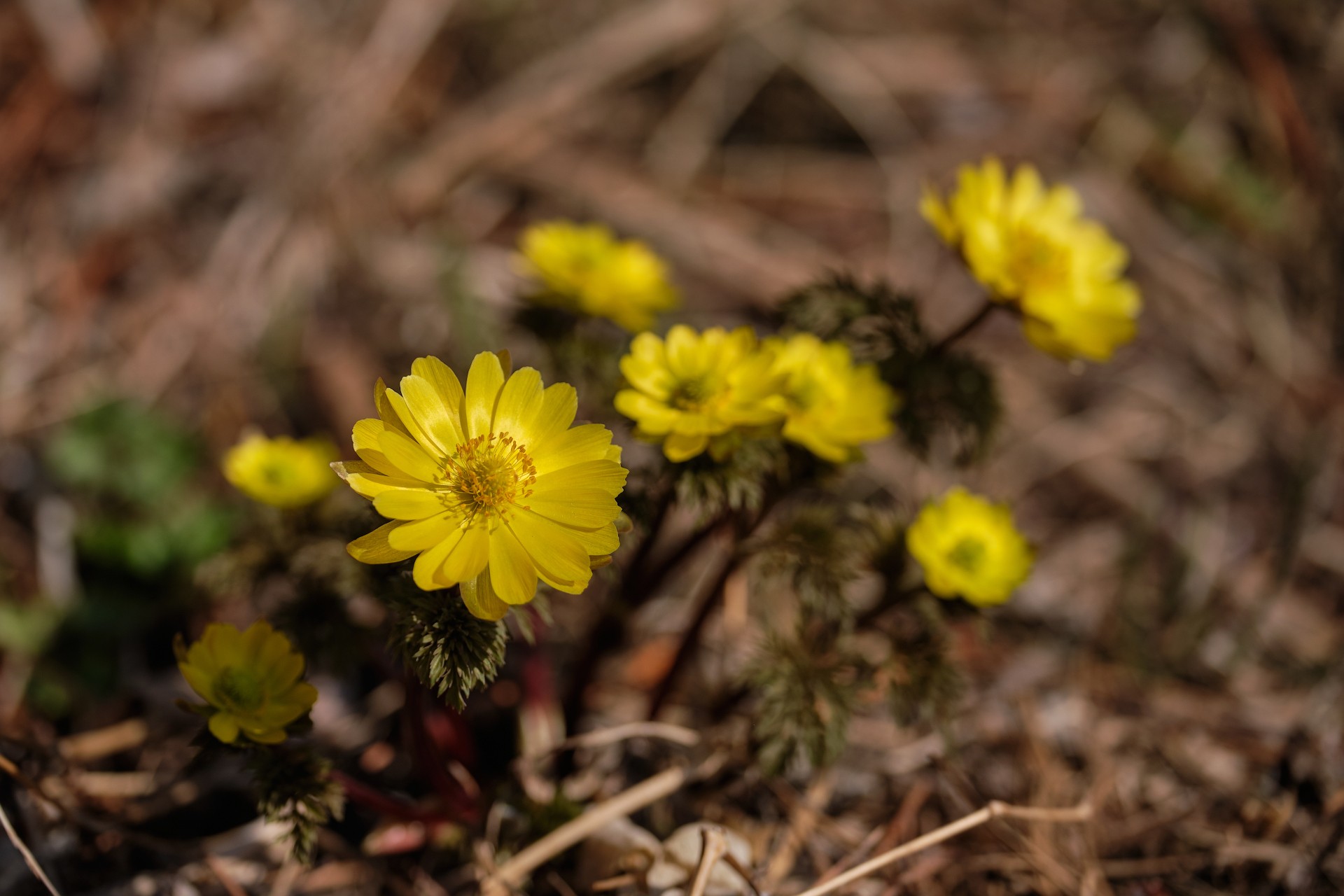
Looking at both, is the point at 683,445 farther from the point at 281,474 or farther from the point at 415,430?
the point at 281,474

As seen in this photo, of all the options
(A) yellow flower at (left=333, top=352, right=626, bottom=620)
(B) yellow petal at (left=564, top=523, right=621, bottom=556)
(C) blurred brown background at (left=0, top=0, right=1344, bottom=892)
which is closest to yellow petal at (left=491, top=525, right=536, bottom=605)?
(A) yellow flower at (left=333, top=352, right=626, bottom=620)

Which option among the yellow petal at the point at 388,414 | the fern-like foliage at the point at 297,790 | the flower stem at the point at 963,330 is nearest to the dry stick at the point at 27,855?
the fern-like foliage at the point at 297,790

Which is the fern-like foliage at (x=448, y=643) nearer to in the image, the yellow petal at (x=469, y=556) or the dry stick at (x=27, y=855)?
the yellow petal at (x=469, y=556)

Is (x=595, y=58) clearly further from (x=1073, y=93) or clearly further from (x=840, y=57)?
(x=1073, y=93)

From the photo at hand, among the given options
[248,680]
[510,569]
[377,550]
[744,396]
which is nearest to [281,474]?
[248,680]

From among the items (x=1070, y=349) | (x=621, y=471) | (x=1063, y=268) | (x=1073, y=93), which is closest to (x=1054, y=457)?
(x=1063, y=268)

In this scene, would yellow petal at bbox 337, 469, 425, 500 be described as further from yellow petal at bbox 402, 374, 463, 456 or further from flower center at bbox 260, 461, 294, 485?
flower center at bbox 260, 461, 294, 485

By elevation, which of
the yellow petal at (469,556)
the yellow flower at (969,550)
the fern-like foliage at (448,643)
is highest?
the yellow petal at (469,556)
